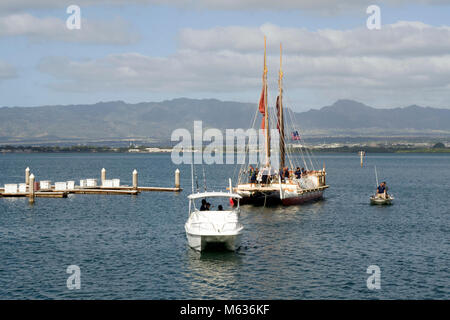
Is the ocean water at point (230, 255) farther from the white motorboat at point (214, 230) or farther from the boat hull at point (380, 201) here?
the boat hull at point (380, 201)

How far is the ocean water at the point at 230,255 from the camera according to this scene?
100 ft

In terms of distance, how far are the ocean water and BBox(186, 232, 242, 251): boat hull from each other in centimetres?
55

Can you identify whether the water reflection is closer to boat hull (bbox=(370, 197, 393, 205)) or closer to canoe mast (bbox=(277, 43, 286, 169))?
boat hull (bbox=(370, 197, 393, 205))

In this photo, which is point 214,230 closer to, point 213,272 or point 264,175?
point 213,272

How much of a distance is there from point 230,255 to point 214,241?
140 cm

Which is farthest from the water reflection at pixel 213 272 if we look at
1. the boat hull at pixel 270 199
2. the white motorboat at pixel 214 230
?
the boat hull at pixel 270 199

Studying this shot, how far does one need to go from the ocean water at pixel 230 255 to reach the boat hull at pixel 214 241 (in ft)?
1.79

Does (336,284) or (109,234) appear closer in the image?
(336,284)

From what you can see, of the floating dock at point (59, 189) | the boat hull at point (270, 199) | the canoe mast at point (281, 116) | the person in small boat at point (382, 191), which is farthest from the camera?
the canoe mast at point (281, 116)

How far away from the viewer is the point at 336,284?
104 feet

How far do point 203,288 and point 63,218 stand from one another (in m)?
29.0

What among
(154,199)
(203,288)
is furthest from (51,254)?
(154,199)
